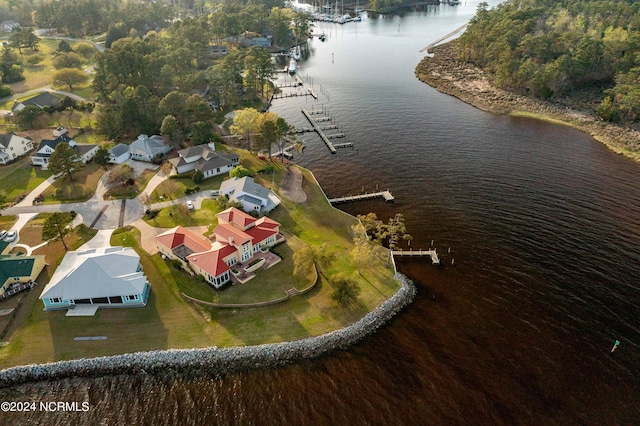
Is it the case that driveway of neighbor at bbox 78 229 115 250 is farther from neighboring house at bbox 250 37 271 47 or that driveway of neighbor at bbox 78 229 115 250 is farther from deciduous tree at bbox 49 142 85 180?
neighboring house at bbox 250 37 271 47

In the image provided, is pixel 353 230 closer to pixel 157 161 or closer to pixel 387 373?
pixel 387 373

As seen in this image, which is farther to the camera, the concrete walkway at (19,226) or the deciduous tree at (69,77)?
the deciduous tree at (69,77)

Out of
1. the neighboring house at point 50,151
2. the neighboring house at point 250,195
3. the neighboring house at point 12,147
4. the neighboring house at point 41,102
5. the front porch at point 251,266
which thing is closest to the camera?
the front porch at point 251,266

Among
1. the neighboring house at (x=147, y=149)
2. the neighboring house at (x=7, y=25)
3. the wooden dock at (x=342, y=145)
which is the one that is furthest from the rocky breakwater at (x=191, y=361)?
the neighboring house at (x=7, y=25)

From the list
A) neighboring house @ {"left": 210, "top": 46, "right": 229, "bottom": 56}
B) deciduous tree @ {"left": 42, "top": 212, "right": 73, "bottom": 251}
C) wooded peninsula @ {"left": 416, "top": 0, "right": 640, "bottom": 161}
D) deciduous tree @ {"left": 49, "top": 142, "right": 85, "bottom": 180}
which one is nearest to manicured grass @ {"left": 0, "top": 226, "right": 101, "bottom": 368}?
deciduous tree @ {"left": 42, "top": 212, "right": 73, "bottom": 251}

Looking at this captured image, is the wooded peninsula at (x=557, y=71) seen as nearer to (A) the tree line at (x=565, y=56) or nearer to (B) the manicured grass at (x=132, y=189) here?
(A) the tree line at (x=565, y=56)

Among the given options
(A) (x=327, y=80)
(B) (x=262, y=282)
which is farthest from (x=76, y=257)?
(A) (x=327, y=80)
